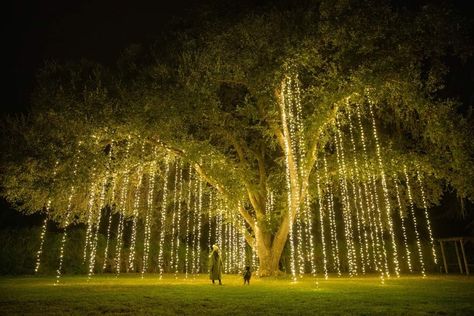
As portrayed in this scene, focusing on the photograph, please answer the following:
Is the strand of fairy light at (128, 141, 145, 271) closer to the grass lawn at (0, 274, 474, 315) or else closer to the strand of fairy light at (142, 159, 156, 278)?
the strand of fairy light at (142, 159, 156, 278)

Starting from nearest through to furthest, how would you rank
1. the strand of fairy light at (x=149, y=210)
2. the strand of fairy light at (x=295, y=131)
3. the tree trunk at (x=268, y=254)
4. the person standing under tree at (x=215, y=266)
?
the person standing under tree at (x=215, y=266) → the strand of fairy light at (x=295, y=131) → the tree trunk at (x=268, y=254) → the strand of fairy light at (x=149, y=210)

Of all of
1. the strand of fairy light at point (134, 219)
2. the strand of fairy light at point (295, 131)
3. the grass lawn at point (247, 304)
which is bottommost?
the grass lawn at point (247, 304)

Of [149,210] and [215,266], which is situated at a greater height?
[149,210]

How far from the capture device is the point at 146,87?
44.2 feet

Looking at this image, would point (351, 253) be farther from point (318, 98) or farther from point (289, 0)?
point (289, 0)

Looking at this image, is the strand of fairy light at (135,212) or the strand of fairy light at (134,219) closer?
the strand of fairy light at (135,212)

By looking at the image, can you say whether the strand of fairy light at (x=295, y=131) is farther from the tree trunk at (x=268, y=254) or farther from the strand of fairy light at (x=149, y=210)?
the strand of fairy light at (x=149, y=210)

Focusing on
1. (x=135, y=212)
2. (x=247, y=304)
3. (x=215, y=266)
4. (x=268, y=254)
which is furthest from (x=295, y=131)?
(x=247, y=304)

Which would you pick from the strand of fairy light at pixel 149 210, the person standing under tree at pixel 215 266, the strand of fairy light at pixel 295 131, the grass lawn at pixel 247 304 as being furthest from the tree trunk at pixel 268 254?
the grass lawn at pixel 247 304

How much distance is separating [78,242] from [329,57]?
12.8m

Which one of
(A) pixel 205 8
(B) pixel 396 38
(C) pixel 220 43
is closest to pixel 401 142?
(B) pixel 396 38

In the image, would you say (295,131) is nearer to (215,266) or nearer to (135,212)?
(215,266)

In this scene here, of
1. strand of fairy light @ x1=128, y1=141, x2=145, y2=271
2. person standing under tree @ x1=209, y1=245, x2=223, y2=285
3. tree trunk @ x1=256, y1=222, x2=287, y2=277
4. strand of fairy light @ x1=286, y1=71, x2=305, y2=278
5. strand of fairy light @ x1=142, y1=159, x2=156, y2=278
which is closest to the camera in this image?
person standing under tree @ x1=209, y1=245, x2=223, y2=285

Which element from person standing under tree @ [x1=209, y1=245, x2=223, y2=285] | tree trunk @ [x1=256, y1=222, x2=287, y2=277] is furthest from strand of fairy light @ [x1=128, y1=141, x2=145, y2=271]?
tree trunk @ [x1=256, y1=222, x2=287, y2=277]
